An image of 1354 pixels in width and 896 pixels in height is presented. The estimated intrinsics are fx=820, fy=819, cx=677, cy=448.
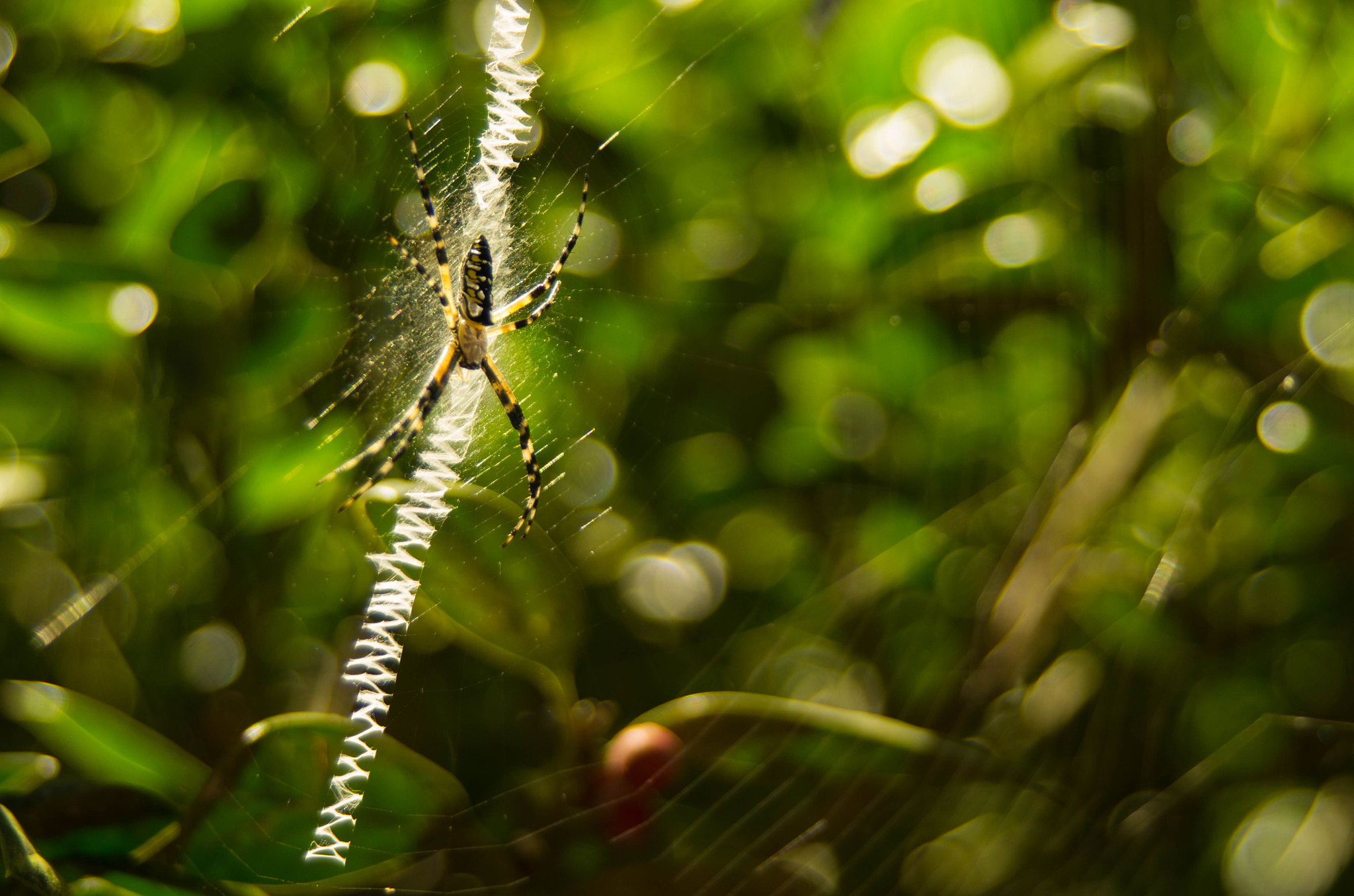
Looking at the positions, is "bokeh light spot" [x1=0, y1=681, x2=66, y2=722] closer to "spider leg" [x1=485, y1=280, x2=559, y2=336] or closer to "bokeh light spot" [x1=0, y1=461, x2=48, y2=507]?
"bokeh light spot" [x1=0, y1=461, x2=48, y2=507]

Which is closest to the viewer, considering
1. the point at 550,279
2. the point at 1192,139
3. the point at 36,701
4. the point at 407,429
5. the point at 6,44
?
the point at 36,701

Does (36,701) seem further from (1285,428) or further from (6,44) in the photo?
(1285,428)

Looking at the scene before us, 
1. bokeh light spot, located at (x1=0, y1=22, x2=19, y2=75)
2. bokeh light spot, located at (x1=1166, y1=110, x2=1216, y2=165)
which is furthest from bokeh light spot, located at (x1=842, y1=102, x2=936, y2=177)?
bokeh light spot, located at (x1=0, y1=22, x2=19, y2=75)

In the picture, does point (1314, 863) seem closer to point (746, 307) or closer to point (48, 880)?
point (746, 307)

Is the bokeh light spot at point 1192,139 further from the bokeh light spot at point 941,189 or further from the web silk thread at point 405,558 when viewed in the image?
the web silk thread at point 405,558

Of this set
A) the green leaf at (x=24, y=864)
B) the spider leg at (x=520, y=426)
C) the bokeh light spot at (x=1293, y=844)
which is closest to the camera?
the green leaf at (x=24, y=864)

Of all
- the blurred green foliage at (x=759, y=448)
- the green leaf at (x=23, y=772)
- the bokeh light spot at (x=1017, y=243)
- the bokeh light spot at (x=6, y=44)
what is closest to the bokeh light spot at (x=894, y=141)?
the blurred green foliage at (x=759, y=448)

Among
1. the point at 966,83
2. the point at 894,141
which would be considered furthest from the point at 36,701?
the point at 966,83
